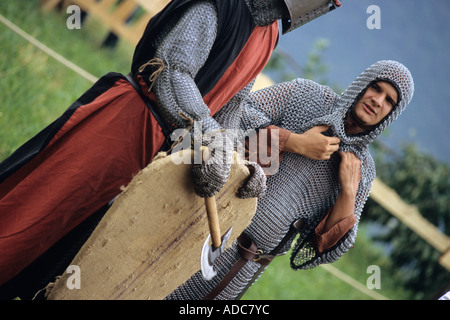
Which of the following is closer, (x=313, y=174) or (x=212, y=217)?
(x=212, y=217)

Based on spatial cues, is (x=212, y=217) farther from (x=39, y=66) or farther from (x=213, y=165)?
(x=39, y=66)

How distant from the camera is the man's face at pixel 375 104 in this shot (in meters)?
2.31

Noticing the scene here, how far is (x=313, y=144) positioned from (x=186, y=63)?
759 millimetres

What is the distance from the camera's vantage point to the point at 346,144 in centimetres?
241

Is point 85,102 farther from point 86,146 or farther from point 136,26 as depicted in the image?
point 136,26

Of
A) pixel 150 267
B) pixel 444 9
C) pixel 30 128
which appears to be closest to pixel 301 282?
pixel 30 128

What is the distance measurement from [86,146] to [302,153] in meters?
0.94

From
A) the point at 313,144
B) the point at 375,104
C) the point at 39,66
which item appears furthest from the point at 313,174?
the point at 39,66

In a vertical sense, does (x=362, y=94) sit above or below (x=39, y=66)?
above

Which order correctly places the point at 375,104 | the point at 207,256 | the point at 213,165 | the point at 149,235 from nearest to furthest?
1. the point at 213,165
2. the point at 149,235
3. the point at 207,256
4. the point at 375,104

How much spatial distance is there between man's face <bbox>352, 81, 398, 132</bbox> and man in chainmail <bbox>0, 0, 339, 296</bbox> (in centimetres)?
55

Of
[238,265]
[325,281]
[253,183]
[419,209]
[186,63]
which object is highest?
[186,63]

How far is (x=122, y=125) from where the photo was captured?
192cm

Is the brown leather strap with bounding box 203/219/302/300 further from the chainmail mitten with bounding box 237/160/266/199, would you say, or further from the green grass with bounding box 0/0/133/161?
the green grass with bounding box 0/0/133/161
